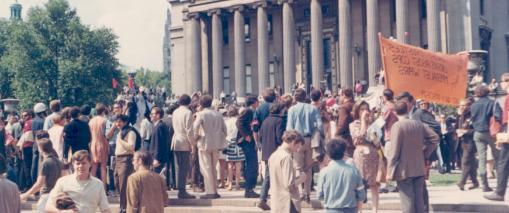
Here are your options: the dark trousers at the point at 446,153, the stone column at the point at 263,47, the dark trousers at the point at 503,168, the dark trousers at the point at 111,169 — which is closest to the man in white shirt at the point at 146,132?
the dark trousers at the point at 111,169

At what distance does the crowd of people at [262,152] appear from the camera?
7266 millimetres

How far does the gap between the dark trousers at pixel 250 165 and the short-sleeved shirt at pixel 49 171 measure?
4225 mm

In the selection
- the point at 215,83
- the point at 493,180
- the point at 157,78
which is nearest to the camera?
the point at 493,180

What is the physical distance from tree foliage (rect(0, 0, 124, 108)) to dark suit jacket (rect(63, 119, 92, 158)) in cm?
5080

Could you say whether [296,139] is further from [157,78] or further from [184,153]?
[157,78]

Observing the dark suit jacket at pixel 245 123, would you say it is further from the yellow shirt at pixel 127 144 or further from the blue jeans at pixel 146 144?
the blue jeans at pixel 146 144

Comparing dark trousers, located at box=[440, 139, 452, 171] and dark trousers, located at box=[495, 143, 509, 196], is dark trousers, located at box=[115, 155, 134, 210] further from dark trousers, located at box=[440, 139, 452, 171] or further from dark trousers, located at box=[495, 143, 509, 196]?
dark trousers, located at box=[440, 139, 452, 171]

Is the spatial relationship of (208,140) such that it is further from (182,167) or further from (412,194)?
(412,194)

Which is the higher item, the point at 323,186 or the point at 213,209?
the point at 323,186

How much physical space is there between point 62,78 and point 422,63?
54.5 meters

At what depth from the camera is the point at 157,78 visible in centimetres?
15125

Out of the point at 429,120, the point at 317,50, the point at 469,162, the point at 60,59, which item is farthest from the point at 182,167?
A: the point at 60,59

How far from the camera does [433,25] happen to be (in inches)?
1502

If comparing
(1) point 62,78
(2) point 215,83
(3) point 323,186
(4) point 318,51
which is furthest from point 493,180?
(1) point 62,78
